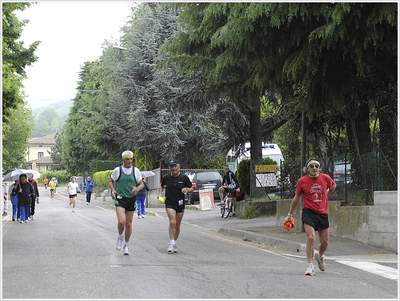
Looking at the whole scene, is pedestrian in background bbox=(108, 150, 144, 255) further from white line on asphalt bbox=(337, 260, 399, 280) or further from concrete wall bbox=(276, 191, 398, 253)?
concrete wall bbox=(276, 191, 398, 253)

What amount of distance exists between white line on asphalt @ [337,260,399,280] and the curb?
1701 millimetres

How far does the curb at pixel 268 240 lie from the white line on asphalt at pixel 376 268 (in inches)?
67.0

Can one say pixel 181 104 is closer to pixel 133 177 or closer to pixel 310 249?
pixel 133 177

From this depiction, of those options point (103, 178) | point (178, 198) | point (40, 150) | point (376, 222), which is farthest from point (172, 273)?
point (40, 150)

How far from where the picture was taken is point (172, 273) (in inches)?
364

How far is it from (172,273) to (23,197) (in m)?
14.9

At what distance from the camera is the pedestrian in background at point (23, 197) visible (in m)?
23.0

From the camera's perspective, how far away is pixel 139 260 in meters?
10.8

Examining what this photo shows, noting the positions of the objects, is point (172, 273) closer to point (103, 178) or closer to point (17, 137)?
point (17, 137)

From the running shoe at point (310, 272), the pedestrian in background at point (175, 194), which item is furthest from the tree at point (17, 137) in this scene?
the running shoe at point (310, 272)

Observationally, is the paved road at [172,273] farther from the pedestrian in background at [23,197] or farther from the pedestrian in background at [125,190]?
the pedestrian in background at [23,197]

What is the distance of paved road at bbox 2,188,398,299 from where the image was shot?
7.73m

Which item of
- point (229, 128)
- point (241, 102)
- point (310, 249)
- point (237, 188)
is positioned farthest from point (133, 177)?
point (229, 128)

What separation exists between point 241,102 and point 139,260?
5.86 meters
